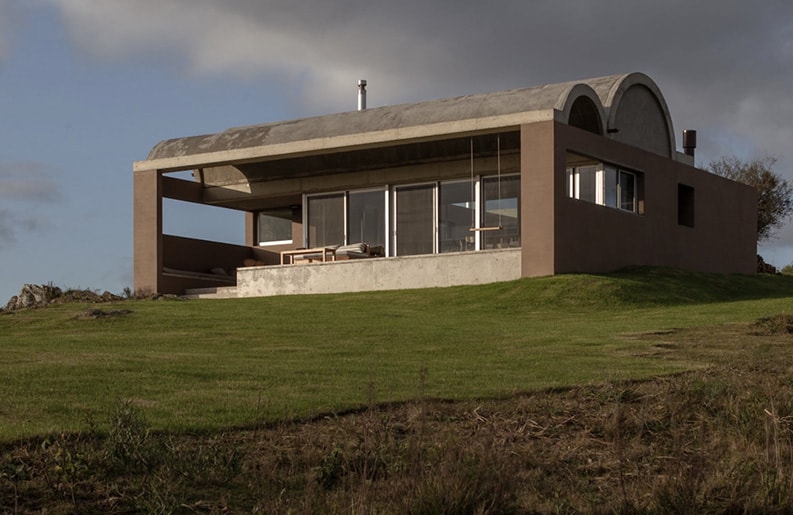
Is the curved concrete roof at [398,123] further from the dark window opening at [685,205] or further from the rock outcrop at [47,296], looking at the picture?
the rock outcrop at [47,296]

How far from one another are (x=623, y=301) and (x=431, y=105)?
8.69m

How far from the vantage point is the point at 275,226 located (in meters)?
37.1

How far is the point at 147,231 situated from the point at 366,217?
6.46m

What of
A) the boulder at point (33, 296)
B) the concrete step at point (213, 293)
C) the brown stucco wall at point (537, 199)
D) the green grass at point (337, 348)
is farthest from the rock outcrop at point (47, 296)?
the brown stucco wall at point (537, 199)

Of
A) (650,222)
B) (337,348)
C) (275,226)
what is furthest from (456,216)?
(337,348)

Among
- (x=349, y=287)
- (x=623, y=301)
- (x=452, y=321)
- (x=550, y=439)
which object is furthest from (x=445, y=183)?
(x=550, y=439)

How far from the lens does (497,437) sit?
31.4ft

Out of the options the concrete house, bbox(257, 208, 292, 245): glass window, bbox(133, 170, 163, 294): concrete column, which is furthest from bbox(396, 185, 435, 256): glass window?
bbox(133, 170, 163, 294): concrete column

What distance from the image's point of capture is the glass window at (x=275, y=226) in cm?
3688

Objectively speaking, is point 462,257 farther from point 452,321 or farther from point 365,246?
point 452,321

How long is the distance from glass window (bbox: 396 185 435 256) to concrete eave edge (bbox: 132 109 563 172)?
2543 mm

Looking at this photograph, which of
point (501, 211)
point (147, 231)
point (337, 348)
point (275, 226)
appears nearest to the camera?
point (337, 348)

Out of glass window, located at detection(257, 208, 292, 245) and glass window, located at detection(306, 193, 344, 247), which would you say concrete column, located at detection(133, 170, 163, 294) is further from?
glass window, located at detection(257, 208, 292, 245)

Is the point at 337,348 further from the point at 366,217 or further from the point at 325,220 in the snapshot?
the point at 325,220
